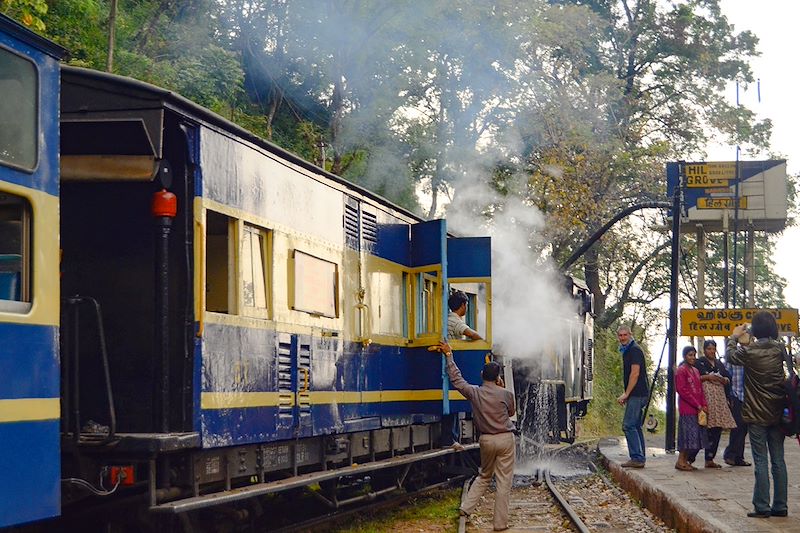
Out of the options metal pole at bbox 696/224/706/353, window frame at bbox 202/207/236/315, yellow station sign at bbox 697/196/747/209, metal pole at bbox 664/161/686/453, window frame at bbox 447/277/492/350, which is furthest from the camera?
metal pole at bbox 696/224/706/353

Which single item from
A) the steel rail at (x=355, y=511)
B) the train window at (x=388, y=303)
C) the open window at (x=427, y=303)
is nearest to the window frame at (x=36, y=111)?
the steel rail at (x=355, y=511)

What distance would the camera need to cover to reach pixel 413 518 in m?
12.5

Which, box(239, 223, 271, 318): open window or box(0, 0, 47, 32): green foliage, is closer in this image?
box(239, 223, 271, 318): open window

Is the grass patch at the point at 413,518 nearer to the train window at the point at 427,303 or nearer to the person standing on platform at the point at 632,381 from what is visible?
the train window at the point at 427,303

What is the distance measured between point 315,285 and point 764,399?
12.6 ft

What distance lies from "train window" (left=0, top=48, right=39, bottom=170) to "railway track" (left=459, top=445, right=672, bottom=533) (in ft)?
21.1

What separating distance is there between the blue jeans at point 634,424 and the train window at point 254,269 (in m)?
7.57

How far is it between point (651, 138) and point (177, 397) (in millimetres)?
31737

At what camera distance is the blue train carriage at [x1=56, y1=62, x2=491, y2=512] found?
24.5 ft

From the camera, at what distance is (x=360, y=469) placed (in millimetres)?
10820

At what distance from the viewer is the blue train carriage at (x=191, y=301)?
746 cm

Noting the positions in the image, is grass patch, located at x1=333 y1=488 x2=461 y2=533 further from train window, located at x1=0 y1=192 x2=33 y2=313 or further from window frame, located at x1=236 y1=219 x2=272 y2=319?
train window, located at x1=0 y1=192 x2=33 y2=313

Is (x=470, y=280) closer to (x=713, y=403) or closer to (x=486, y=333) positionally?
(x=486, y=333)

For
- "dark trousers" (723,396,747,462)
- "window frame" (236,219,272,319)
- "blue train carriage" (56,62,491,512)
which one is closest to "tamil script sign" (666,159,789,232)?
"dark trousers" (723,396,747,462)
